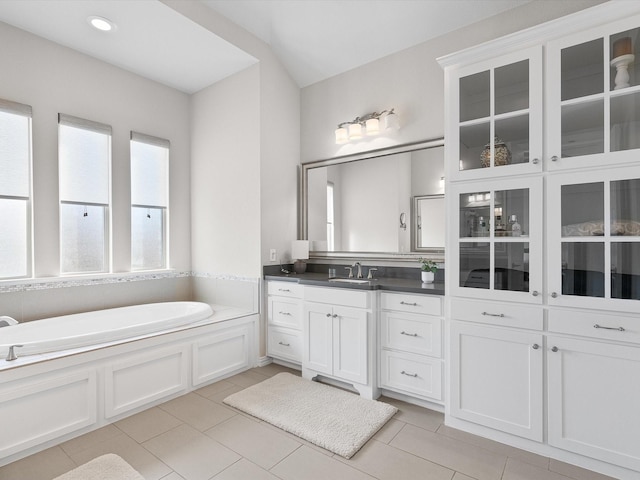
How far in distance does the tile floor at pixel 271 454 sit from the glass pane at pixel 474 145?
1715mm

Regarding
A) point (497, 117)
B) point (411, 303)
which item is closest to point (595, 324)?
point (411, 303)

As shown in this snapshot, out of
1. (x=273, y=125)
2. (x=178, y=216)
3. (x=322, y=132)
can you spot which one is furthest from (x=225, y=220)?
(x=322, y=132)

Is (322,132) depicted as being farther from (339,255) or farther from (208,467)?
(208,467)

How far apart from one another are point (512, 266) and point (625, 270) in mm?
508

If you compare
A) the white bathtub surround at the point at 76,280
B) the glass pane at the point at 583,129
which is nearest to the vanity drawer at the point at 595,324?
the glass pane at the point at 583,129

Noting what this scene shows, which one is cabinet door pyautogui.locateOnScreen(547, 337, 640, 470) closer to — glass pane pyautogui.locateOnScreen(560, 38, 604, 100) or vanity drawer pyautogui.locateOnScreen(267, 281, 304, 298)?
glass pane pyautogui.locateOnScreen(560, 38, 604, 100)

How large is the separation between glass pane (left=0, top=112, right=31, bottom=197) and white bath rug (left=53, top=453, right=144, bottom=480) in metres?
2.17

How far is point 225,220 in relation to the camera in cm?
367

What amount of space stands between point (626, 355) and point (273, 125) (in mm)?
3186

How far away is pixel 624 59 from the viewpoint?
5.89 ft

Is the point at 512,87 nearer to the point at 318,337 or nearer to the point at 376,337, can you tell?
the point at 376,337

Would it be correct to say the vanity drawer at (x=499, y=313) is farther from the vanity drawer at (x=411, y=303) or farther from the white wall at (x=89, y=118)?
the white wall at (x=89, y=118)

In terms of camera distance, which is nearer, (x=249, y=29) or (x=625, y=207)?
(x=625, y=207)

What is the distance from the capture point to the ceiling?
8.64 feet
